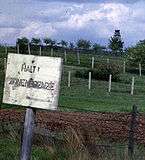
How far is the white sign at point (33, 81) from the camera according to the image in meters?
6.50

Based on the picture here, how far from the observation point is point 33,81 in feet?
21.7

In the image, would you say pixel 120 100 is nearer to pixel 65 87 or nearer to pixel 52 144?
pixel 65 87

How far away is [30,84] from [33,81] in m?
0.06

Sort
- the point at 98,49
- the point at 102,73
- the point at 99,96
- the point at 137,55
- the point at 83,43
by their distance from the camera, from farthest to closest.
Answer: the point at 83,43 → the point at 98,49 → the point at 137,55 → the point at 102,73 → the point at 99,96

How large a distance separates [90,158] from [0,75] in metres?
14.7

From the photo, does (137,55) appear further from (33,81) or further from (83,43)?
(33,81)

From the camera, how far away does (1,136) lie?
11.7 meters

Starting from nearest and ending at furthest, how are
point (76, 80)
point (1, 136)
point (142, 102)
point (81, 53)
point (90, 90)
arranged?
point (1, 136) < point (142, 102) < point (90, 90) < point (76, 80) < point (81, 53)

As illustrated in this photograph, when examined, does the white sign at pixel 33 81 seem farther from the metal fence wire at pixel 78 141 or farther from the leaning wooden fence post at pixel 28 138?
the metal fence wire at pixel 78 141

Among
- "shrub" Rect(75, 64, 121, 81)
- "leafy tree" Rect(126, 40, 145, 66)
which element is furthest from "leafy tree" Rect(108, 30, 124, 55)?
"shrub" Rect(75, 64, 121, 81)

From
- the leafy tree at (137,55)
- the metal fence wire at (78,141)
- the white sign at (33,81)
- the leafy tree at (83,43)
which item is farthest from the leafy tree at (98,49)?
the white sign at (33,81)

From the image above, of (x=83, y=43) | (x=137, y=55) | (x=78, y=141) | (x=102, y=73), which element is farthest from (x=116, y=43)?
(x=78, y=141)

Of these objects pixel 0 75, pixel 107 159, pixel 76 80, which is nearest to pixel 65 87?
pixel 76 80

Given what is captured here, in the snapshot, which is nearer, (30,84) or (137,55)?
(30,84)
